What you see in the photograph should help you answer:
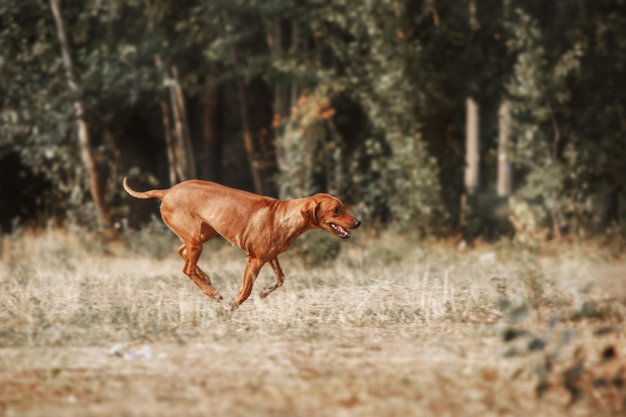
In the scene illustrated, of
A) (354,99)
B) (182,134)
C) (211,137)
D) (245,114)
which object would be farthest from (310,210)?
(211,137)

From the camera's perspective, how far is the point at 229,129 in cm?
3109

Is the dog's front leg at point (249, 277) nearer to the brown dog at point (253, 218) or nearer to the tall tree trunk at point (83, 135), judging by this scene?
the brown dog at point (253, 218)

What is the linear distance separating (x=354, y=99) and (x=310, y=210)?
13.3 metres

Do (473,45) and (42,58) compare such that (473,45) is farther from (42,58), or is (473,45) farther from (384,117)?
(42,58)

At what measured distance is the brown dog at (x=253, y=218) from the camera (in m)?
10.1

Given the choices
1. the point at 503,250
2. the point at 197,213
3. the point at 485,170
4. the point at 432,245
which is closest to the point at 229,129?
the point at 485,170

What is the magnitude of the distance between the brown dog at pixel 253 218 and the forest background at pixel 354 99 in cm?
771

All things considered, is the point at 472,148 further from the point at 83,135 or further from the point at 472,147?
the point at 83,135

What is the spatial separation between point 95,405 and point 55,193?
55.9 feet

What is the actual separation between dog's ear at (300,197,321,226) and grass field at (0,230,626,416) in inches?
30.7

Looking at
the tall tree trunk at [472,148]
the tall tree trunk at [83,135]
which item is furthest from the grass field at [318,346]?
the tall tree trunk at [472,148]

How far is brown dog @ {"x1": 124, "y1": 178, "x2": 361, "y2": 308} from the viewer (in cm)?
1008

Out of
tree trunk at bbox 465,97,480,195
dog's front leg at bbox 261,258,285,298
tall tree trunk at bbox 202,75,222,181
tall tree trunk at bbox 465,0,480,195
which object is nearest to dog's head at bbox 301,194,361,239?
dog's front leg at bbox 261,258,285,298

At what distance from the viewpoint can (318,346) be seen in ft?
26.6
